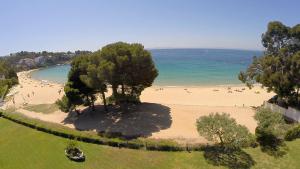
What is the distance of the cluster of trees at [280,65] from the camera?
36000 mm

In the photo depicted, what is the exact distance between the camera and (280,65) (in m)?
38.1

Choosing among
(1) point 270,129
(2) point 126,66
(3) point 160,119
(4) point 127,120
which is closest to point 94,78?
(2) point 126,66

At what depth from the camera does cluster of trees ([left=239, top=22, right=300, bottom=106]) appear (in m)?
36.0

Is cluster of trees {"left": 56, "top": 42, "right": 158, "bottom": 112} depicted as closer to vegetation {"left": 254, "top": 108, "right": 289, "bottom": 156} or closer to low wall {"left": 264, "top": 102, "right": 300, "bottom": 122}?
vegetation {"left": 254, "top": 108, "right": 289, "bottom": 156}

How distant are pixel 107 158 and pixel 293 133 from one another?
1817 centimetres

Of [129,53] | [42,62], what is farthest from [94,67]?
[42,62]

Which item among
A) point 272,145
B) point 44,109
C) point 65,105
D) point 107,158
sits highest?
point 65,105

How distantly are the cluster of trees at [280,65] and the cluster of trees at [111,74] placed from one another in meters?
15.3

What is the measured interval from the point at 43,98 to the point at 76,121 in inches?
1063

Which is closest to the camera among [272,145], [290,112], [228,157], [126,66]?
[228,157]

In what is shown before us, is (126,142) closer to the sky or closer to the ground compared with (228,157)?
closer to the sky

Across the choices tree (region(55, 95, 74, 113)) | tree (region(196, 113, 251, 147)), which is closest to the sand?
tree (region(55, 95, 74, 113))

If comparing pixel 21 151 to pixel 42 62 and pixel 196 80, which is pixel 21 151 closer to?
pixel 196 80

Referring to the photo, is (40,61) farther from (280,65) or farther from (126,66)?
(280,65)
